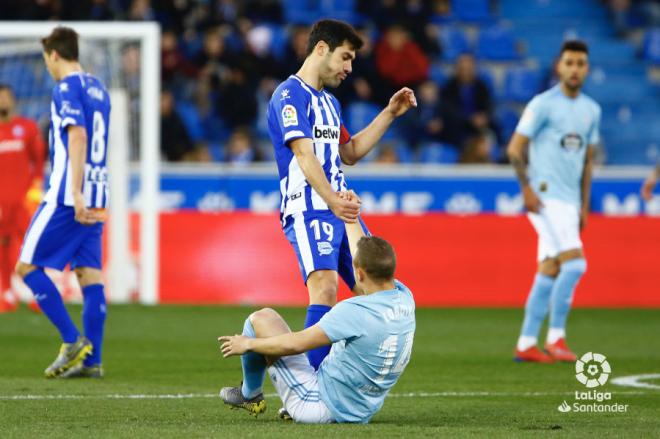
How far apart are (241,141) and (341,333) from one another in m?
12.8

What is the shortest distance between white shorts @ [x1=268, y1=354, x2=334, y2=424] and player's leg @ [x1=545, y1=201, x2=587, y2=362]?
14.0 ft

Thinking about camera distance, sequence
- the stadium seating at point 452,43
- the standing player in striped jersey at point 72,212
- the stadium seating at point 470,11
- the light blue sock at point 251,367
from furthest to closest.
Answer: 1. the stadium seating at point 470,11
2. the stadium seating at point 452,43
3. the standing player in striped jersey at point 72,212
4. the light blue sock at point 251,367

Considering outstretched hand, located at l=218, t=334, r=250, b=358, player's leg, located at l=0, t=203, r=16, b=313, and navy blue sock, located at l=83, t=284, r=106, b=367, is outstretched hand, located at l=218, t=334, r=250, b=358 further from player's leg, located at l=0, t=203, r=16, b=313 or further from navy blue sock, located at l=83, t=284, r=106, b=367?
player's leg, located at l=0, t=203, r=16, b=313

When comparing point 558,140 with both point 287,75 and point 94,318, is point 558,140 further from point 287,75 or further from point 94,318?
point 287,75

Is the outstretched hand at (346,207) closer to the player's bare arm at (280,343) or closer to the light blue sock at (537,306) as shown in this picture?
the player's bare arm at (280,343)

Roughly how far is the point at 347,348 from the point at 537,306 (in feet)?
14.5

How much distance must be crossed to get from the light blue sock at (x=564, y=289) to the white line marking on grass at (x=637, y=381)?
1.26 meters

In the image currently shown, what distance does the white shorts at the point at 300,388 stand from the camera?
6.32 m

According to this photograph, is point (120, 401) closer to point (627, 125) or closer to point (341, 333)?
point (341, 333)

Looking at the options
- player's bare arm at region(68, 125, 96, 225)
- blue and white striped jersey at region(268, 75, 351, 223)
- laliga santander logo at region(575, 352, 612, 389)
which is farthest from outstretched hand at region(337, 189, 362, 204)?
player's bare arm at region(68, 125, 96, 225)

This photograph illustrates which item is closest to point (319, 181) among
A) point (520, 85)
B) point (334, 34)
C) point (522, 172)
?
point (334, 34)

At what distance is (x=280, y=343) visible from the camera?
615cm

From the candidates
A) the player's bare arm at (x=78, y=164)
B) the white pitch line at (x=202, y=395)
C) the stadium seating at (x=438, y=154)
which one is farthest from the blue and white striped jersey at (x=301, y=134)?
the stadium seating at (x=438, y=154)

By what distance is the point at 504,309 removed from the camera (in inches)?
623
